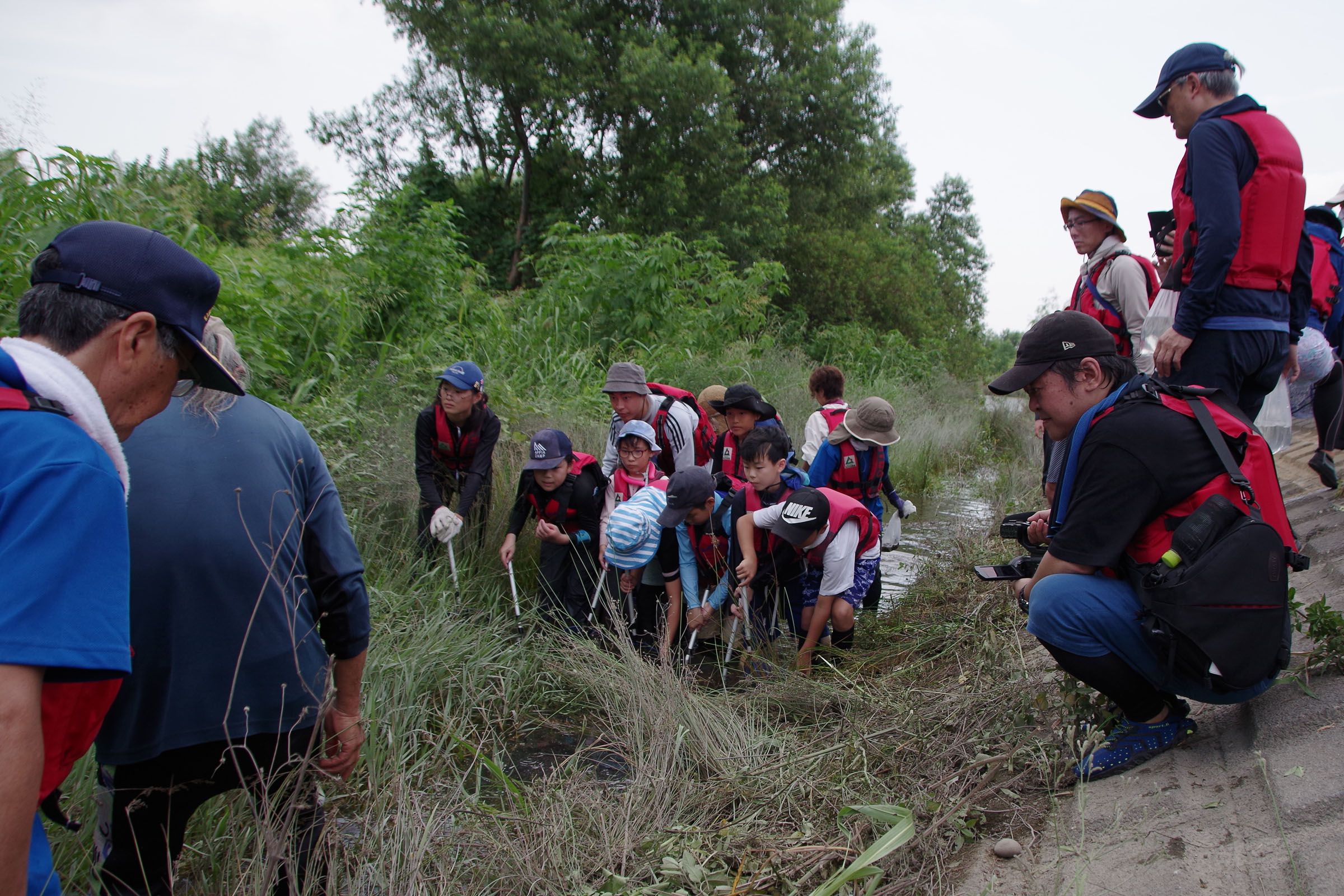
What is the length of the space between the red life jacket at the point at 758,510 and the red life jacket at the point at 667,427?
110 cm

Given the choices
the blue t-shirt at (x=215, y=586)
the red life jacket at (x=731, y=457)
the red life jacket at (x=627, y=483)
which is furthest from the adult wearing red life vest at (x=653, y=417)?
the blue t-shirt at (x=215, y=586)

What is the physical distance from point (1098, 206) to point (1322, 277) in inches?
38.6

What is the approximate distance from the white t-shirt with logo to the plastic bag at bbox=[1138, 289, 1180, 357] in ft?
5.47

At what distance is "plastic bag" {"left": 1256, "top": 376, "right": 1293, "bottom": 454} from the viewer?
3594 mm

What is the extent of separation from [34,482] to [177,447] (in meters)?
0.89

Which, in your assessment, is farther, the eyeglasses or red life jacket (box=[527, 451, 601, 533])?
red life jacket (box=[527, 451, 601, 533])

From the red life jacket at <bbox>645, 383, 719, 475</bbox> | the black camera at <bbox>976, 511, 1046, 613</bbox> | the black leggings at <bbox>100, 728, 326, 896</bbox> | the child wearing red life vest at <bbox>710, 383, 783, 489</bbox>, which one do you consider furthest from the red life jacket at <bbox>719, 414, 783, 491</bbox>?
the black leggings at <bbox>100, 728, 326, 896</bbox>

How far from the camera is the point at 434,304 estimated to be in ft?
30.8

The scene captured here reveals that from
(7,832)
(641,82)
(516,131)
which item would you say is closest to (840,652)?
(7,832)

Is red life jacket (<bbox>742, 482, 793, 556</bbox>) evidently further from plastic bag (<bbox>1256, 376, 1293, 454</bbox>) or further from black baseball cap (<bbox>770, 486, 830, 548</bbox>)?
plastic bag (<bbox>1256, 376, 1293, 454</bbox>)

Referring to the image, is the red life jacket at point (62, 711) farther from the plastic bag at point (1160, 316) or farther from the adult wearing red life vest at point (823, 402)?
the adult wearing red life vest at point (823, 402)

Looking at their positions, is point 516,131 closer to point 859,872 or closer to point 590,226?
point 590,226

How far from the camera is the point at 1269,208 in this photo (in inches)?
123

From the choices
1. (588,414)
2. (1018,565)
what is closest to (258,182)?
(588,414)
